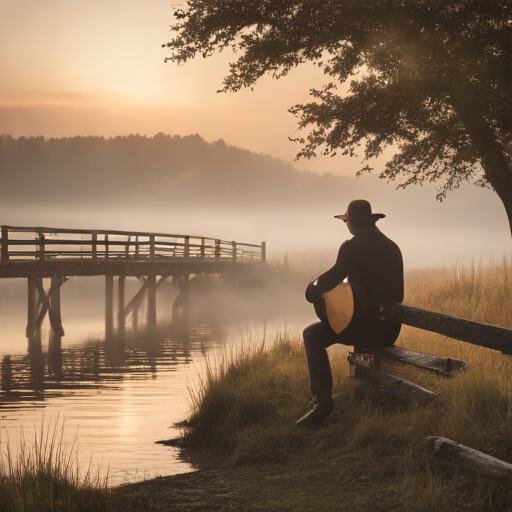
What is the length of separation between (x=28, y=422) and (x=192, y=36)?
273 inches

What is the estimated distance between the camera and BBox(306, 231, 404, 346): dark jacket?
548 cm

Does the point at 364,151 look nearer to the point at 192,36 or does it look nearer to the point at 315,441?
the point at 192,36

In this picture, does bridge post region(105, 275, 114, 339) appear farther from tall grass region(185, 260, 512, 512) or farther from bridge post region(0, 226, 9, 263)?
tall grass region(185, 260, 512, 512)

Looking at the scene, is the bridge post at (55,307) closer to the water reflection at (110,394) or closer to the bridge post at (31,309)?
the bridge post at (31,309)

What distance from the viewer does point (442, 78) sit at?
10164 millimetres

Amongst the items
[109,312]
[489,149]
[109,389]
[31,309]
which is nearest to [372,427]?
[109,389]

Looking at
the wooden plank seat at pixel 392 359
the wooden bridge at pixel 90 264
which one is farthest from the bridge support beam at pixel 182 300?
the wooden plank seat at pixel 392 359

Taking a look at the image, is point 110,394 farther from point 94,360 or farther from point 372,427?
point 372,427

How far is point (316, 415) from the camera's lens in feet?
19.4

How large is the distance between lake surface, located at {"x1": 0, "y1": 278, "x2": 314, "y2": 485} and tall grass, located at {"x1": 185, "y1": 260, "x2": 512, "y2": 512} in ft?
2.21

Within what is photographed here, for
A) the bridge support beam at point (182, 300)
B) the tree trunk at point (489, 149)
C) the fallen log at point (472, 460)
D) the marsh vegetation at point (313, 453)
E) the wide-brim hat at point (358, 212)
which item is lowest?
the bridge support beam at point (182, 300)

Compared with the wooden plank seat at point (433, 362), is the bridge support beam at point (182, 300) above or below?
below

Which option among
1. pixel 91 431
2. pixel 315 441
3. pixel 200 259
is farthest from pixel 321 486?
pixel 200 259

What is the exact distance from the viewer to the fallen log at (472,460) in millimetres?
3775
